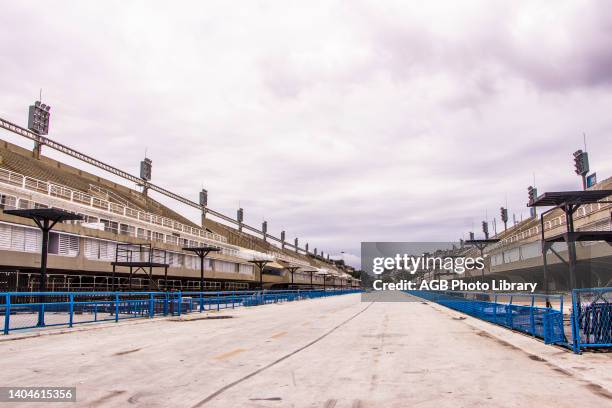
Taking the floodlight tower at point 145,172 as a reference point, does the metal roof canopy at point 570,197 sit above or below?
below

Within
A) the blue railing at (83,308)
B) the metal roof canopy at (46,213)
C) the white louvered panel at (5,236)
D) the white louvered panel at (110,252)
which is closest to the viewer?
the blue railing at (83,308)

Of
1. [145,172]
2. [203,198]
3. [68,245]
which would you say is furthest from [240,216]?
[68,245]

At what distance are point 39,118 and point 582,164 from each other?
68415 millimetres

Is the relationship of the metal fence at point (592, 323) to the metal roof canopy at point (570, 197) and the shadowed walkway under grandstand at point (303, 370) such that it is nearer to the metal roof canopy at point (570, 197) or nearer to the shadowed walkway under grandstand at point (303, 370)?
the shadowed walkway under grandstand at point (303, 370)

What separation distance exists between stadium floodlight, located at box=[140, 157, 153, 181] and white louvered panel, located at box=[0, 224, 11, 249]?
152ft

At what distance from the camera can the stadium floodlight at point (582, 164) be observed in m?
68.2

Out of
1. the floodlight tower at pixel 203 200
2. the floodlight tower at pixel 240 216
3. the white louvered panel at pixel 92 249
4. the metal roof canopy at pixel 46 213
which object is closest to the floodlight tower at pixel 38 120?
the white louvered panel at pixel 92 249

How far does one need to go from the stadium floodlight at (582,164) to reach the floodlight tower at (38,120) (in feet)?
220

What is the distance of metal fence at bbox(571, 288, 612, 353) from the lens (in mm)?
10945

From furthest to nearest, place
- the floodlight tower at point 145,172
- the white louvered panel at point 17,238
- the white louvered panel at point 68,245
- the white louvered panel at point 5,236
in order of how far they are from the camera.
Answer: the floodlight tower at point 145,172 → the white louvered panel at point 68,245 → the white louvered panel at point 17,238 → the white louvered panel at point 5,236

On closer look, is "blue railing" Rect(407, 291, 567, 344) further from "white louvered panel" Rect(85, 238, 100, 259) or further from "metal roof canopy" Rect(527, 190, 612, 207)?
"white louvered panel" Rect(85, 238, 100, 259)

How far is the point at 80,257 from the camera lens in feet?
115

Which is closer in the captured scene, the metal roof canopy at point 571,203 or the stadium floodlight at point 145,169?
the metal roof canopy at point 571,203

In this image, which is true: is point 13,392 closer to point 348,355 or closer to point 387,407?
point 387,407
